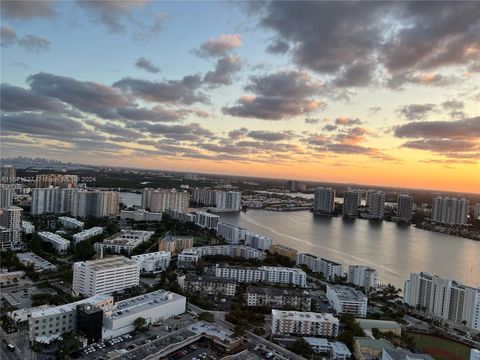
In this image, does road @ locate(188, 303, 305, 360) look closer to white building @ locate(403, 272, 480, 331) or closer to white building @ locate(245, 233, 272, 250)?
white building @ locate(403, 272, 480, 331)

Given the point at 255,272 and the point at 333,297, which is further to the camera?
the point at 255,272

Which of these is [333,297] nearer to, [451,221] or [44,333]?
[44,333]

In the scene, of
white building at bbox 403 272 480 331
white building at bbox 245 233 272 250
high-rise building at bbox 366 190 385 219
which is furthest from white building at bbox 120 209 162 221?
high-rise building at bbox 366 190 385 219

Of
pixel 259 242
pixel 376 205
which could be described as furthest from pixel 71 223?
pixel 376 205

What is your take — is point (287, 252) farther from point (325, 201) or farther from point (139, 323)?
point (325, 201)

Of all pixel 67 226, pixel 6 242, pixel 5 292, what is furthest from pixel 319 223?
pixel 5 292
